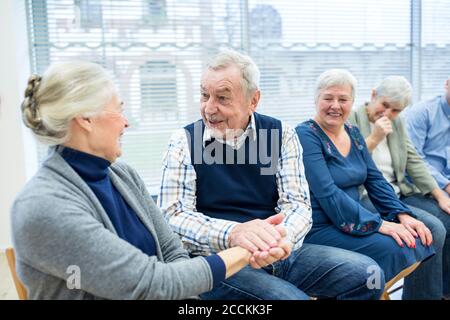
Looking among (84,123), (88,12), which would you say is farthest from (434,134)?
(88,12)

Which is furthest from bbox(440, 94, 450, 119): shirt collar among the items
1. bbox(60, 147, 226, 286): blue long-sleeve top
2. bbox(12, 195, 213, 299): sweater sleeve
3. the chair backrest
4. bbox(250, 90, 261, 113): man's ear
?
the chair backrest

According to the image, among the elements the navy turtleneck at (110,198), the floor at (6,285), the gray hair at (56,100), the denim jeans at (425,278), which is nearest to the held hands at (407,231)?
the denim jeans at (425,278)

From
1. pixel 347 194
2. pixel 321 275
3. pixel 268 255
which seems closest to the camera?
pixel 268 255

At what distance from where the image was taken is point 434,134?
8.46ft

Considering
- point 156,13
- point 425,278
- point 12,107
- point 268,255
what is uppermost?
point 156,13

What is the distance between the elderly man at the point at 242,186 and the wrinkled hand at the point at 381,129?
76 centimetres

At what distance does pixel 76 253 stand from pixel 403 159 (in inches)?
75.2

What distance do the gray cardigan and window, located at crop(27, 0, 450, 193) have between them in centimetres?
213

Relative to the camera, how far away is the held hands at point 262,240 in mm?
1274

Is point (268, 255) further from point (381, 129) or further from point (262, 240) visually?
point (381, 129)

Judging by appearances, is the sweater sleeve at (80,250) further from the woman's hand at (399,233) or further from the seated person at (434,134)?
the seated person at (434,134)

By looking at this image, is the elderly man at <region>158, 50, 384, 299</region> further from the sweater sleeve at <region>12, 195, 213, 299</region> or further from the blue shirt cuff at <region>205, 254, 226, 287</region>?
the sweater sleeve at <region>12, 195, 213, 299</region>

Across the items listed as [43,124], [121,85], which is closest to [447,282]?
[43,124]

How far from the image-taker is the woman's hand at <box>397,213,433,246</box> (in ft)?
5.99
